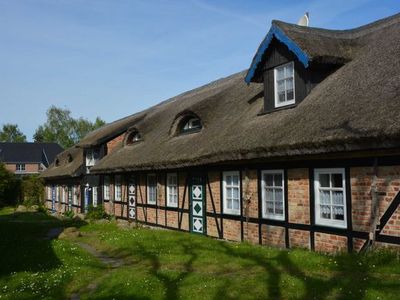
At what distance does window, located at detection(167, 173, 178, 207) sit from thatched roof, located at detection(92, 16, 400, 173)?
1009 mm

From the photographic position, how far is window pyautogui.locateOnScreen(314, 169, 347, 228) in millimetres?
9602

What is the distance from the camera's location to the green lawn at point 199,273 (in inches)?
285

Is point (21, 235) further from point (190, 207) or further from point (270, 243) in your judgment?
point (270, 243)

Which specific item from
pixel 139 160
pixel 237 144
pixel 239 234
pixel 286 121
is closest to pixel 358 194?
pixel 286 121

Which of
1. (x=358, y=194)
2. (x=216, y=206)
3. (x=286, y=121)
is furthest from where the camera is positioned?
(x=216, y=206)

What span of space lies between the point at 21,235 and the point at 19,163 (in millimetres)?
50771

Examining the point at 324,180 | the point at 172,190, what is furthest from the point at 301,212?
the point at 172,190

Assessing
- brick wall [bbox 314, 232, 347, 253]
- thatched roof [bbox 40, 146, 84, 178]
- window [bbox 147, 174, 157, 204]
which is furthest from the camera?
thatched roof [bbox 40, 146, 84, 178]

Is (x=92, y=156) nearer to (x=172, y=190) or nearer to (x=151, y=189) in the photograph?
(x=151, y=189)

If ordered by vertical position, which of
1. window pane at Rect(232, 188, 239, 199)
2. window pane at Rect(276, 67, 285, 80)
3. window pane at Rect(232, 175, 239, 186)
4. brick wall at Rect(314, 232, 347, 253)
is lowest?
brick wall at Rect(314, 232, 347, 253)

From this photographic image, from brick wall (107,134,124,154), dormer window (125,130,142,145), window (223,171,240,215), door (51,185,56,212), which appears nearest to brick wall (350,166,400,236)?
window (223,171,240,215)

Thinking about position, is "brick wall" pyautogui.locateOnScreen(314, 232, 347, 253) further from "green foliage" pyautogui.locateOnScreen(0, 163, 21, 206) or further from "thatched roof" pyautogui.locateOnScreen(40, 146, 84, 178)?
"green foliage" pyautogui.locateOnScreen(0, 163, 21, 206)

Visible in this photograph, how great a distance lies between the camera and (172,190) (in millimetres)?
17000

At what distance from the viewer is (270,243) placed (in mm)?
11523
